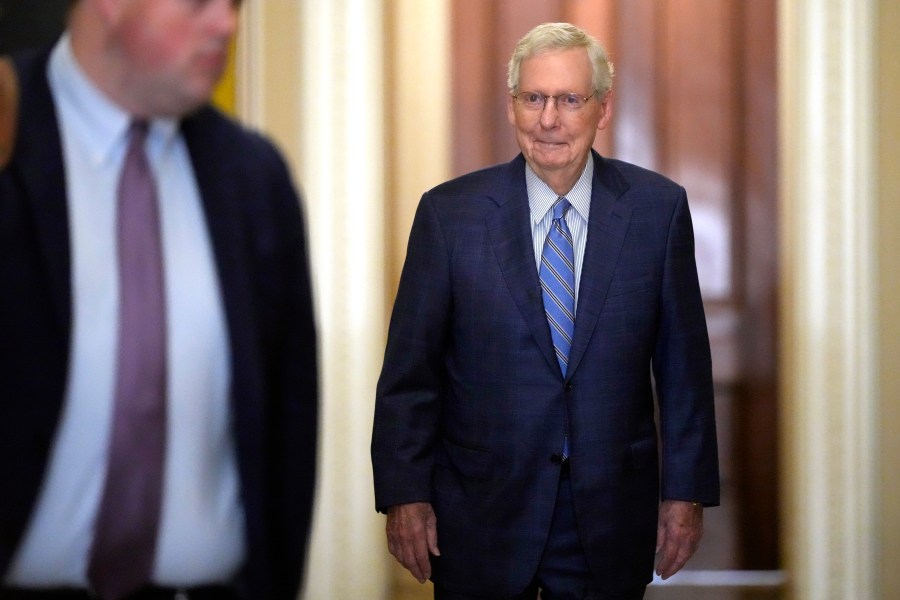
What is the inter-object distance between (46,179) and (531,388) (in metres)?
1.21

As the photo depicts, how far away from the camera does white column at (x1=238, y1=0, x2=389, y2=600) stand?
341 centimetres

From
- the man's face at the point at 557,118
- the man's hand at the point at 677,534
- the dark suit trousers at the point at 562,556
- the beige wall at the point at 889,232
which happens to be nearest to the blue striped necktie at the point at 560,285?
the man's face at the point at 557,118

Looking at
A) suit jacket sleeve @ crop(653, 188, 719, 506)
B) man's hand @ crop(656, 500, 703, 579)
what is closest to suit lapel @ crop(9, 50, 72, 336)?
suit jacket sleeve @ crop(653, 188, 719, 506)

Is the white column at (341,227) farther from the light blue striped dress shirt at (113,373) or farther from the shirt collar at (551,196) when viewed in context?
the light blue striped dress shirt at (113,373)

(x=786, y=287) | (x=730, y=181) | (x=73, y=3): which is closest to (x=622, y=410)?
(x=73, y=3)

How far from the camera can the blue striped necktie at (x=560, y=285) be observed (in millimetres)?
2145

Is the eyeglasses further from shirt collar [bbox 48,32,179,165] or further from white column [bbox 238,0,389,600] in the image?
white column [bbox 238,0,389,600]

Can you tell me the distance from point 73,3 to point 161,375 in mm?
372

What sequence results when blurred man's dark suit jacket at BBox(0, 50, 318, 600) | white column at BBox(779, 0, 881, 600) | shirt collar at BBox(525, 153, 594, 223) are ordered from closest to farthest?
1. blurred man's dark suit jacket at BBox(0, 50, 318, 600)
2. shirt collar at BBox(525, 153, 594, 223)
3. white column at BBox(779, 0, 881, 600)

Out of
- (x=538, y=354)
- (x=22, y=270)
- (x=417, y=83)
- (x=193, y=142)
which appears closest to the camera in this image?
(x=22, y=270)

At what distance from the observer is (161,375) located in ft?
3.67

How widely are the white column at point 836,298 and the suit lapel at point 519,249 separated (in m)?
1.48

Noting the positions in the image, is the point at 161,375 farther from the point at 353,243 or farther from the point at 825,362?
the point at 825,362

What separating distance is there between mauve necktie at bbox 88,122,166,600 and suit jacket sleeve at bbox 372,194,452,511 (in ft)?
3.36
